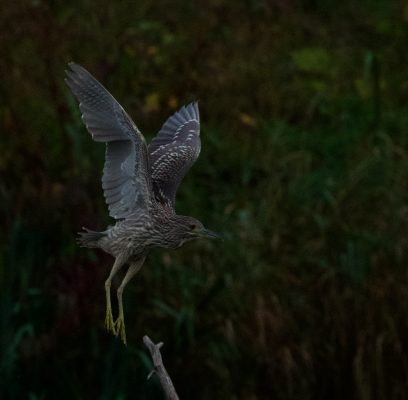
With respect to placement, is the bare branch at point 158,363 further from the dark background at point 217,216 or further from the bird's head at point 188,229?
the dark background at point 217,216

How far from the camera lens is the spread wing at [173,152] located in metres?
2.34

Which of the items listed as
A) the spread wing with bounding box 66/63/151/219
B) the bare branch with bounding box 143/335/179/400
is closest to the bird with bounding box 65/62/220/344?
the spread wing with bounding box 66/63/151/219

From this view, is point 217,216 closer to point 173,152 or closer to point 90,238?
point 173,152

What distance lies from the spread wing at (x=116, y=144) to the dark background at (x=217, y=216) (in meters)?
2.10

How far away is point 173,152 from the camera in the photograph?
108 inches

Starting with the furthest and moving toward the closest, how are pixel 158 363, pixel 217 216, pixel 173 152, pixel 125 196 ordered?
pixel 217 216 < pixel 173 152 < pixel 158 363 < pixel 125 196

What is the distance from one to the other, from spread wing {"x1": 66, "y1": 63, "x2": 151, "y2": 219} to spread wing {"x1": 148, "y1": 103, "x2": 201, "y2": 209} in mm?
105

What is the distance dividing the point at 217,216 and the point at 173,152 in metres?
2.66

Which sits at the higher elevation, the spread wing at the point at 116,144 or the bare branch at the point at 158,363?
the spread wing at the point at 116,144

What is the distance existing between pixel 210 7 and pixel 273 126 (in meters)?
0.92

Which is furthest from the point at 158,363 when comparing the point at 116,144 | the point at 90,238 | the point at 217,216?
the point at 217,216

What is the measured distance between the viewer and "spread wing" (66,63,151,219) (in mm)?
2047

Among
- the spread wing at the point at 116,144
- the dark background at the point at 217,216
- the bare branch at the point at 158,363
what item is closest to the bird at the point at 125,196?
the spread wing at the point at 116,144

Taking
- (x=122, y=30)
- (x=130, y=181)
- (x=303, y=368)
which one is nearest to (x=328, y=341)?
(x=303, y=368)
